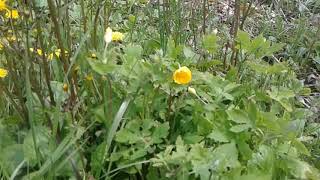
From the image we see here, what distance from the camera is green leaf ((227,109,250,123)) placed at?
4.89 feet

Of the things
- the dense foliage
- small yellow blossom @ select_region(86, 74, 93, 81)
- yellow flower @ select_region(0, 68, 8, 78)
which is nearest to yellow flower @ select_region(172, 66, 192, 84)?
the dense foliage

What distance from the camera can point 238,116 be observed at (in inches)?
59.0

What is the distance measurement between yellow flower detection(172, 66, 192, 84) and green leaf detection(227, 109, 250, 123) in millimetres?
140

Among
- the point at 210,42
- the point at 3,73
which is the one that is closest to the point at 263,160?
the point at 210,42

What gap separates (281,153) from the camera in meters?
1.48

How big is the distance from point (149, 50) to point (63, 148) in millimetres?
740

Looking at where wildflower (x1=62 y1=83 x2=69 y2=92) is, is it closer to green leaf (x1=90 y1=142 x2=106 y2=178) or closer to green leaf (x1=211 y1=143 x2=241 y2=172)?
green leaf (x1=90 y1=142 x2=106 y2=178)

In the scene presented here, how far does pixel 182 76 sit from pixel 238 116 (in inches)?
7.3

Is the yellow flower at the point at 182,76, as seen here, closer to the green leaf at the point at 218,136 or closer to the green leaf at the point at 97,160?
the green leaf at the point at 218,136

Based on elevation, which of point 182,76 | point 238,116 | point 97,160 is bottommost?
point 97,160

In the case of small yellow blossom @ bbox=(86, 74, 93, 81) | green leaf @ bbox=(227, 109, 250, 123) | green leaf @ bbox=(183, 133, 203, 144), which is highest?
small yellow blossom @ bbox=(86, 74, 93, 81)

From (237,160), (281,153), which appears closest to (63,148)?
(237,160)

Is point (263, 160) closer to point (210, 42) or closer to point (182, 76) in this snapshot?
point (182, 76)

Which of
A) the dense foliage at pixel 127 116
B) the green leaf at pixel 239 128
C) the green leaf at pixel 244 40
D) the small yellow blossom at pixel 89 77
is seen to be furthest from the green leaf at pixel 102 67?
the green leaf at pixel 244 40
